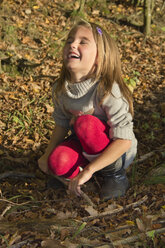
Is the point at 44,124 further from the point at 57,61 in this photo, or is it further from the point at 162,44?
the point at 162,44

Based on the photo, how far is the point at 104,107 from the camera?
7.35 feet

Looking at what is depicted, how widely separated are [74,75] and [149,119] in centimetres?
180

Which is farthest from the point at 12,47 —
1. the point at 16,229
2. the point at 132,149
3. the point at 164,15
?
the point at 164,15

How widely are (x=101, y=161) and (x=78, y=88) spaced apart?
1.97 ft

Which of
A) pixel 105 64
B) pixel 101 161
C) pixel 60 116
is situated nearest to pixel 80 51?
Result: pixel 105 64

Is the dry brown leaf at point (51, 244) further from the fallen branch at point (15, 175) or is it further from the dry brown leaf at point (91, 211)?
the fallen branch at point (15, 175)

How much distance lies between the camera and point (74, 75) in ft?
7.49

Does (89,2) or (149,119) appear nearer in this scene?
(149,119)

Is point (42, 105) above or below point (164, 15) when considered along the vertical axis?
below

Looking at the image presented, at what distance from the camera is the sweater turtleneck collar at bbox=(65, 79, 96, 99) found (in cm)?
224

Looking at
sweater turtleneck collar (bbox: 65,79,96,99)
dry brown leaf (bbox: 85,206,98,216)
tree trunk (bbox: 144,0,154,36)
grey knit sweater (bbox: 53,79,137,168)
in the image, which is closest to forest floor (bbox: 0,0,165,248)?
dry brown leaf (bbox: 85,206,98,216)

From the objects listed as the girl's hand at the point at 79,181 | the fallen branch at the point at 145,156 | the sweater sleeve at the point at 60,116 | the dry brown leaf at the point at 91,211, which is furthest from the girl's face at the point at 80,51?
the fallen branch at the point at 145,156

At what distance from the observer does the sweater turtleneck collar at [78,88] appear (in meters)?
2.24

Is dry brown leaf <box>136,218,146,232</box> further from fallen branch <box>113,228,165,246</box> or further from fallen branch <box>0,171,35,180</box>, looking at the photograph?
fallen branch <box>0,171,35,180</box>
